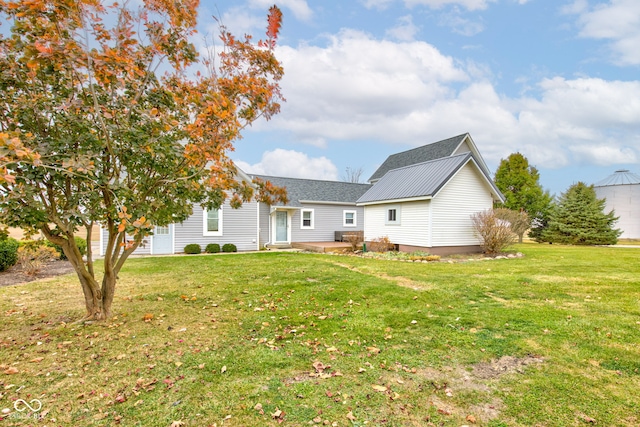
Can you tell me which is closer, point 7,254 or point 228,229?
point 7,254

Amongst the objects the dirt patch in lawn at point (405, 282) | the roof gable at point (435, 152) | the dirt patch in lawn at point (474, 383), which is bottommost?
the dirt patch in lawn at point (474, 383)

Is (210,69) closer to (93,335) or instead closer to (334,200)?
(93,335)

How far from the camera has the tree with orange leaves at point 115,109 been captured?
3445 mm

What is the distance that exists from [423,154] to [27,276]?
2187cm

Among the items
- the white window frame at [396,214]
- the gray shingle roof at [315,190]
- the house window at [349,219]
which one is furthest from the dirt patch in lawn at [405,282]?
the house window at [349,219]

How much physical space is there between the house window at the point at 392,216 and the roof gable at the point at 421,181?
1.68 ft

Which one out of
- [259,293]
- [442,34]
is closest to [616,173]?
[442,34]

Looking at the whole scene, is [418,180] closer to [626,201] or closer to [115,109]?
[115,109]

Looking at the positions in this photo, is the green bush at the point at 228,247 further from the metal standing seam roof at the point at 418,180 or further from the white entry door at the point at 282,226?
the metal standing seam roof at the point at 418,180

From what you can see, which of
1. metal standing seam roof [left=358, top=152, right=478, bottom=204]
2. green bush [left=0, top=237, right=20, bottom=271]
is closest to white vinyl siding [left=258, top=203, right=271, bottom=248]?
metal standing seam roof [left=358, top=152, right=478, bottom=204]

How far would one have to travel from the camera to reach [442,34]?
12969 millimetres

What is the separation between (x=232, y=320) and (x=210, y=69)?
3.94 meters

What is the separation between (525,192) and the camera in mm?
23188

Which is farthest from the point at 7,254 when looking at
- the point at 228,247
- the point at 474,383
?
the point at 474,383
